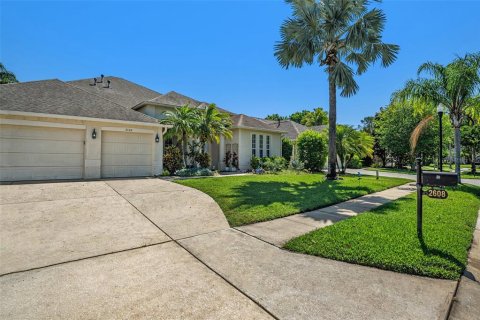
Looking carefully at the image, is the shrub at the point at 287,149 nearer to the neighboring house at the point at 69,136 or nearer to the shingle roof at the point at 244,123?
the shingle roof at the point at 244,123

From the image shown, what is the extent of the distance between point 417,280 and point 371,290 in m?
0.78

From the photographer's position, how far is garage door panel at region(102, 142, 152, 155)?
11516 millimetres

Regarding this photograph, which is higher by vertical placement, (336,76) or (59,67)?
(59,67)

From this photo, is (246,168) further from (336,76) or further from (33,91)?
(33,91)

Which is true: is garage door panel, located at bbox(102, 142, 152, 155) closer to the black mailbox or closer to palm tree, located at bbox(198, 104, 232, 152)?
palm tree, located at bbox(198, 104, 232, 152)

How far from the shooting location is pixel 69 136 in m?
10.6

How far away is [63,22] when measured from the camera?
11188 millimetres

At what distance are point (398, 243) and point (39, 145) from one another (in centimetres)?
1327

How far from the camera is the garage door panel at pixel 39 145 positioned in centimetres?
943

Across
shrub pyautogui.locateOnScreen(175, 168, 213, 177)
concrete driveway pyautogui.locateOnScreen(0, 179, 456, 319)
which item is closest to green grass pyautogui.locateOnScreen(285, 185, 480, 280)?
concrete driveway pyautogui.locateOnScreen(0, 179, 456, 319)

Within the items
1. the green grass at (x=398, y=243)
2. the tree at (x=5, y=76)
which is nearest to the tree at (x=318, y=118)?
the green grass at (x=398, y=243)

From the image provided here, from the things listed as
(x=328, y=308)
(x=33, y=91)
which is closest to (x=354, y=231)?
(x=328, y=308)

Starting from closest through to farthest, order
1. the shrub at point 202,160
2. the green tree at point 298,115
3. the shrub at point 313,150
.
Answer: the shrub at point 202,160 → the shrub at point 313,150 → the green tree at point 298,115

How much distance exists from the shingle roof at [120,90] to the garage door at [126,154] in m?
6.32
